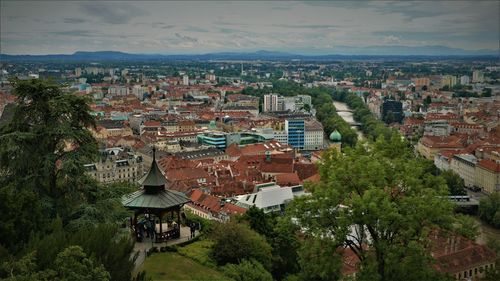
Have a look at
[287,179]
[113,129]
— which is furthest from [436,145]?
[113,129]

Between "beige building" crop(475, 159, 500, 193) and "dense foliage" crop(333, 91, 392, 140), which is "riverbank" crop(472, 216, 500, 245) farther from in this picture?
"dense foliage" crop(333, 91, 392, 140)

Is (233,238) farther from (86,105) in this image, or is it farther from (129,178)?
(129,178)

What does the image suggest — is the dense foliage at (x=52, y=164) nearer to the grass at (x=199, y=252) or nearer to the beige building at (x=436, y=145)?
the grass at (x=199, y=252)

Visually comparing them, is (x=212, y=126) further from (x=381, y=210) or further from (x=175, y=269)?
(x=381, y=210)

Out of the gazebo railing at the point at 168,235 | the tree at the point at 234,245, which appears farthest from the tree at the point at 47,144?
the tree at the point at 234,245

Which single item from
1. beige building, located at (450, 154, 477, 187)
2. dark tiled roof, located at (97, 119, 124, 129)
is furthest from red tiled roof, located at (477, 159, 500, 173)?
dark tiled roof, located at (97, 119, 124, 129)

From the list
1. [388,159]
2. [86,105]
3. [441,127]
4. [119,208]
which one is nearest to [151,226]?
[119,208]
